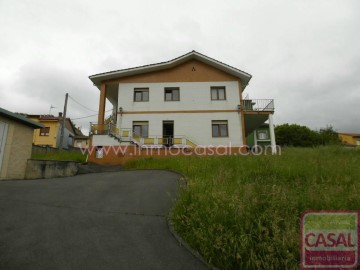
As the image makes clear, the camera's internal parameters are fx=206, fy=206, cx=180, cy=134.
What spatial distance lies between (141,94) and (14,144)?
10.0m

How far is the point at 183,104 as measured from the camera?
1730cm

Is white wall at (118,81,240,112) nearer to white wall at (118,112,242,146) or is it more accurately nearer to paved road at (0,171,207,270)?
white wall at (118,112,242,146)

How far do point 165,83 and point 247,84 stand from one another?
24.3 feet

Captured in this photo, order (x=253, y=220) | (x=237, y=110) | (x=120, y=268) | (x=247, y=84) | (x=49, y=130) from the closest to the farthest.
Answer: (x=120, y=268), (x=253, y=220), (x=237, y=110), (x=247, y=84), (x=49, y=130)

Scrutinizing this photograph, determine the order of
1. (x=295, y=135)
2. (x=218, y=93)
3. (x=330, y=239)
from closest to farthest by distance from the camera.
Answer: (x=330, y=239)
(x=218, y=93)
(x=295, y=135)

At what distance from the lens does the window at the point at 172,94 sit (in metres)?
17.7

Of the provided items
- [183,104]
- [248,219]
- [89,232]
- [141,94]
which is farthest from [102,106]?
[248,219]

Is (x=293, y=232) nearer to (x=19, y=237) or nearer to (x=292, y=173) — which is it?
(x=292, y=173)

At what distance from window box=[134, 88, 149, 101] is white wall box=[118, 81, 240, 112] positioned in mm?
278

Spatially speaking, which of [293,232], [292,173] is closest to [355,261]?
[293,232]

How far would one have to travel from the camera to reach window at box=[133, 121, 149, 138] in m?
16.9

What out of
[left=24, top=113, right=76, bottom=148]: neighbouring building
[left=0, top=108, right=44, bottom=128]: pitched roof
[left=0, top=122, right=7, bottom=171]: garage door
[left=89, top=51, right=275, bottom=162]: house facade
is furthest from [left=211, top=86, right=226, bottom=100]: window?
[left=24, top=113, right=76, bottom=148]: neighbouring building

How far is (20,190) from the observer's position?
680 centimetres

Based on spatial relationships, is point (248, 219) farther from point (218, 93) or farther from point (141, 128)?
point (218, 93)
